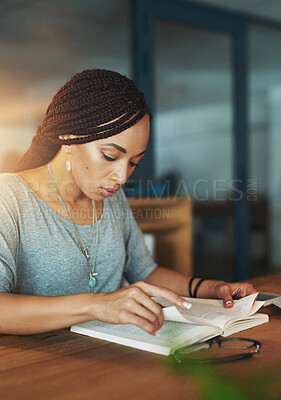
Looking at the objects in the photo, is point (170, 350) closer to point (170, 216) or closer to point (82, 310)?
point (82, 310)

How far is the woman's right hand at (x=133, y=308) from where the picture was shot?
95 cm

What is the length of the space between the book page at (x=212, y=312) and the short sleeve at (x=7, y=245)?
370mm

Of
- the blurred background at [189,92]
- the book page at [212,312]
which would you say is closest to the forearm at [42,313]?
the book page at [212,312]

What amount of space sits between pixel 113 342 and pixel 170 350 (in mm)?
138

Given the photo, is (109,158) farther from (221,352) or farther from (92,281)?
(221,352)

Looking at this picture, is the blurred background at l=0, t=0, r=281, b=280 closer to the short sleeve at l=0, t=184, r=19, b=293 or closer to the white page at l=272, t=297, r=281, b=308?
the short sleeve at l=0, t=184, r=19, b=293

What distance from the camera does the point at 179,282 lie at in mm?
1519

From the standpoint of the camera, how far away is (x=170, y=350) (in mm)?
919

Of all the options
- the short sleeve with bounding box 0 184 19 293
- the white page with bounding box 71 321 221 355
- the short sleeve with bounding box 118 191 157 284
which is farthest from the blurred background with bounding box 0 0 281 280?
the white page with bounding box 71 321 221 355

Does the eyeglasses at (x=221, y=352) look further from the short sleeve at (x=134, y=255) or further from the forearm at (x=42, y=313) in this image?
the short sleeve at (x=134, y=255)

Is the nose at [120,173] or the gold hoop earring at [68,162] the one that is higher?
Result: the gold hoop earring at [68,162]

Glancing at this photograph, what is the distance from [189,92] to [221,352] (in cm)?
289

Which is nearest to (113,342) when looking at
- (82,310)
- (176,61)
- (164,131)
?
(82,310)

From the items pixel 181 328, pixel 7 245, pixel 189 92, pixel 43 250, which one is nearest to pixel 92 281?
pixel 43 250
